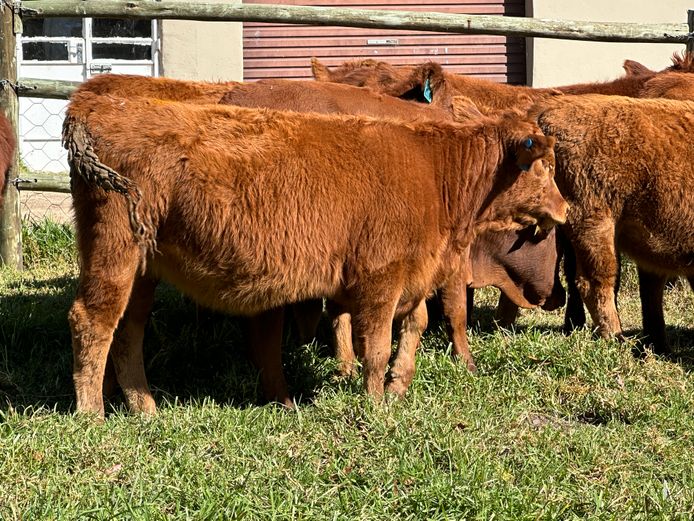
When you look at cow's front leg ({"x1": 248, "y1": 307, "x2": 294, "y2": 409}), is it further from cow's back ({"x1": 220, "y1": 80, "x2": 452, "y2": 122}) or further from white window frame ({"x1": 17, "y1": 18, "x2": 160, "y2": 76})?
white window frame ({"x1": 17, "y1": 18, "x2": 160, "y2": 76})

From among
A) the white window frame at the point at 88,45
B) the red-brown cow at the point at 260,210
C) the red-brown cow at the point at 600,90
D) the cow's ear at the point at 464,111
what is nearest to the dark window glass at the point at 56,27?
the white window frame at the point at 88,45

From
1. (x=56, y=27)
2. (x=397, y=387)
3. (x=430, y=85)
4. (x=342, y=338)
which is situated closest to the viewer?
(x=397, y=387)

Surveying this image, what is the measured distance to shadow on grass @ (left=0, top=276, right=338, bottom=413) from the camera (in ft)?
21.1

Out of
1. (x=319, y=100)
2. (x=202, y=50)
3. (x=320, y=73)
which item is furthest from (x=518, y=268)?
(x=202, y=50)

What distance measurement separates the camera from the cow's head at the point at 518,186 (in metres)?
6.42

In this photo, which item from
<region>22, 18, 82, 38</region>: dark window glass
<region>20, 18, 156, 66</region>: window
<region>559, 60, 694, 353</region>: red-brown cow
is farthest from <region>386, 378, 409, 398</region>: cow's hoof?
<region>22, 18, 82, 38</region>: dark window glass

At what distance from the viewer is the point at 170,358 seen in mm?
7020

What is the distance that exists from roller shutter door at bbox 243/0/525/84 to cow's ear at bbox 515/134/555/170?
27.1 ft

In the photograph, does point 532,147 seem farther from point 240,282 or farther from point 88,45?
point 88,45

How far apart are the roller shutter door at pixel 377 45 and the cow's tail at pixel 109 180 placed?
29.2 feet

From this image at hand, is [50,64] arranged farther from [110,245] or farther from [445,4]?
[110,245]

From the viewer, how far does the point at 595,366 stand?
671 centimetres

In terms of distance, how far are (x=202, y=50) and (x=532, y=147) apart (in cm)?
901

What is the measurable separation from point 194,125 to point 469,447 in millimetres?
2330
